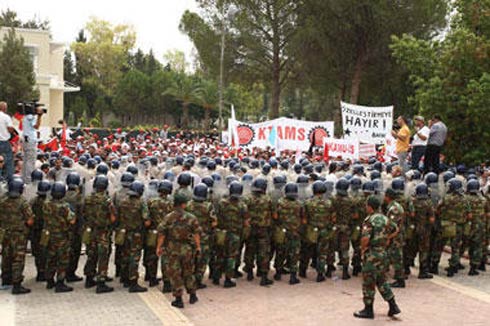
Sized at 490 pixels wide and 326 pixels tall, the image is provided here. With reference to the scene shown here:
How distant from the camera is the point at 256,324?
29.5ft

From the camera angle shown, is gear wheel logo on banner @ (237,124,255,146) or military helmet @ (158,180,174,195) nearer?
military helmet @ (158,180,174,195)

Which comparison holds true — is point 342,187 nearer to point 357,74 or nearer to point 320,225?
point 320,225

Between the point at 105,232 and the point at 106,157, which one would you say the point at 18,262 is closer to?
the point at 105,232

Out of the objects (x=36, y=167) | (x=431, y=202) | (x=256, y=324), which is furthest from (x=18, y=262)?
(x=431, y=202)

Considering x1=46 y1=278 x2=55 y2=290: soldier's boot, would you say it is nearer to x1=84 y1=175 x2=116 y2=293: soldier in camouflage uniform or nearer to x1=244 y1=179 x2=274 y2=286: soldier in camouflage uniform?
x1=84 y1=175 x2=116 y2=293: soldier in camouflage uniform

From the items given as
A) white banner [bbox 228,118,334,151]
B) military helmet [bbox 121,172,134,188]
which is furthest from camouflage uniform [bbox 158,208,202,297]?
white banner [bbox 228,118,334,151]

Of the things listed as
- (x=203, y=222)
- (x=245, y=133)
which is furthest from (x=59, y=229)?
(x=245, y=133)

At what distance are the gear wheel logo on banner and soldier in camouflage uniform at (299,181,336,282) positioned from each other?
9491 mm

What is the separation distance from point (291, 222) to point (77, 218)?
12.3ft

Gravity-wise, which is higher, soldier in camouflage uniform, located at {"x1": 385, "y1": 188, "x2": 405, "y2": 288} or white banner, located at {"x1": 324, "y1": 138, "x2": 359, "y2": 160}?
white banner, located at {"x1": 324, "y1": 138, "x2": 359, "y2": 160}

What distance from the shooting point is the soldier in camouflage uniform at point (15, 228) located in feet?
33.2

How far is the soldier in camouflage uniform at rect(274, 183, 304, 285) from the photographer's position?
36.9ft

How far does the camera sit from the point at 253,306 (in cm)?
990

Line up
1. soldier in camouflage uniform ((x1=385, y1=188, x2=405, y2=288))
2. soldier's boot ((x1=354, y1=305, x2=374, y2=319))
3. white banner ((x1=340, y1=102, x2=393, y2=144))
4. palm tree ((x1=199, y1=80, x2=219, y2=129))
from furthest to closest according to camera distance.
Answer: palm tree ((x1=199, y1=80, x2=219, y2=129)), white banner ((x1=340, y1=102, x2=393, y2=144)), soldier in camouflage uniform ((x1=385, y1=188, x2=405, y2=288)), soldier's boot ((x1=354, y1=305, x2=374, y2=319))
